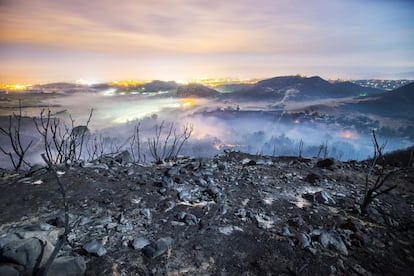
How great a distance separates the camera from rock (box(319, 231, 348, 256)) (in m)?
5.37

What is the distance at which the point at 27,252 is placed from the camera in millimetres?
3877

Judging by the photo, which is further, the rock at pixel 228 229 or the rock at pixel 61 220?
the rock at pixel 228 229

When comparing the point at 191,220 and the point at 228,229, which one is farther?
the point at 191,220

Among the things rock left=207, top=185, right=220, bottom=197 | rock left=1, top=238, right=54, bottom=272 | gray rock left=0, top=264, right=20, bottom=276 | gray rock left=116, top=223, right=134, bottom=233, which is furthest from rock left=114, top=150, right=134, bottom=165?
gray rock left=0, top=264, right=20, bottom=276

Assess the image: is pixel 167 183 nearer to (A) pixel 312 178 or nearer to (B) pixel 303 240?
(B) pixel 303 240

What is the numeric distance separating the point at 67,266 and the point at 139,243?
141cm

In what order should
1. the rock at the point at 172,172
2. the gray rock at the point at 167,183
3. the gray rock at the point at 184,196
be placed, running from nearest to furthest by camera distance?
the gray rock at the point at 184,196, the gray rock at the point at 167,183, the rock at the point at 172,172

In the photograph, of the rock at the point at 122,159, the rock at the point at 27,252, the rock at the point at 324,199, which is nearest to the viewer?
the rock at the point at 27,252

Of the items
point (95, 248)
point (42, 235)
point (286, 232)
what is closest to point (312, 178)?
point (286, 232)

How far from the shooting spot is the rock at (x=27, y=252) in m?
3.76

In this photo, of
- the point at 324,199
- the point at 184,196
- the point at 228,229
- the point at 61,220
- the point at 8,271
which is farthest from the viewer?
the point at 324,199

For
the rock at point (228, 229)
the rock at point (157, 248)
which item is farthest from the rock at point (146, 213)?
the rock at point (228, 229)

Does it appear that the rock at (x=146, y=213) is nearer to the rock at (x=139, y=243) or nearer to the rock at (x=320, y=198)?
the rock at (x=139, y=243)

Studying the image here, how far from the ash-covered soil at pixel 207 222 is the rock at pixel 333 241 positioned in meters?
0.03
